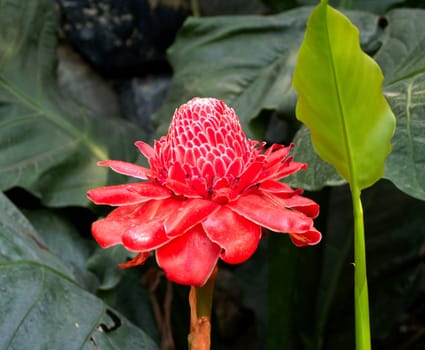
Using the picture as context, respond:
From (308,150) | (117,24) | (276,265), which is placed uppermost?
(308,150)

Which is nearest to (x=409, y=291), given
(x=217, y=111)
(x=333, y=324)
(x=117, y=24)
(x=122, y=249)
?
(x=333, y=324)

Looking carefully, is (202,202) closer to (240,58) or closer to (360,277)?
(360,277)

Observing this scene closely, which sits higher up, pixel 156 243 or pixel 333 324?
pixel 156 243

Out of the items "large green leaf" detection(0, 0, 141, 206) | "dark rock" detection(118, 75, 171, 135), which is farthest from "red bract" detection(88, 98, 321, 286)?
"dark rock" detection(118, 75, 171, 135)

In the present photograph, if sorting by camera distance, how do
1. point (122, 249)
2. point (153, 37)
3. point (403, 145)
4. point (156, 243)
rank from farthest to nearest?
point (153, 37), point (122, 249), point (403, 145), point (156, 243)

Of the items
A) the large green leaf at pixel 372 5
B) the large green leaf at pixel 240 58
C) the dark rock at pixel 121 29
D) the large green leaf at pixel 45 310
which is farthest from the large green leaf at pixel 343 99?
the dark rock at pixel 121 29

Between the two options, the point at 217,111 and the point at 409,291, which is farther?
the point at 409,291

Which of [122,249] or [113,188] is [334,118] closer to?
[113,188]
